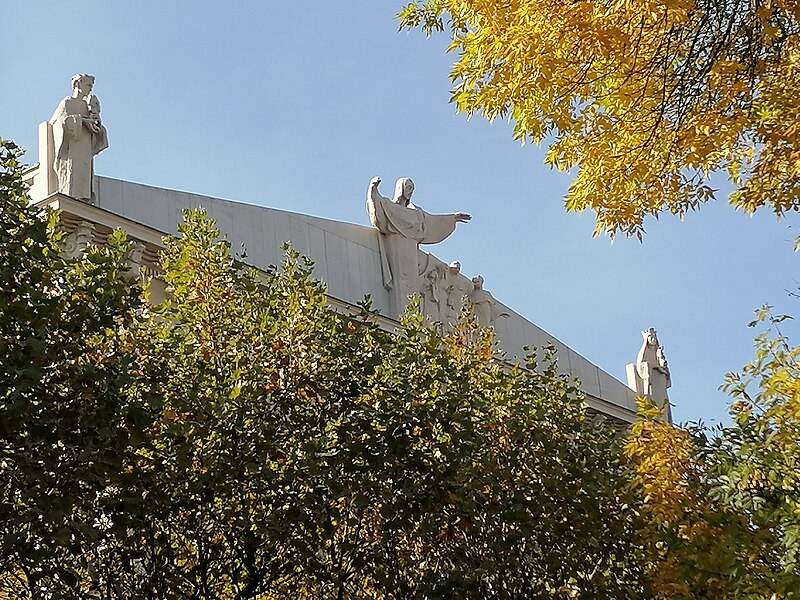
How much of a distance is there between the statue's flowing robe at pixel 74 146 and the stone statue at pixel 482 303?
8587mm

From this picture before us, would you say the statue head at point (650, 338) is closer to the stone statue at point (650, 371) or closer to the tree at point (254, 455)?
the stone statue at point (650, 371)

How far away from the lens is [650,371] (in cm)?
2808

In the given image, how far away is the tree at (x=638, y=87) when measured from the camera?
7316 mm

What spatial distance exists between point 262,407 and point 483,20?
365 cm

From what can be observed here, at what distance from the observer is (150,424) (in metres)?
8.29

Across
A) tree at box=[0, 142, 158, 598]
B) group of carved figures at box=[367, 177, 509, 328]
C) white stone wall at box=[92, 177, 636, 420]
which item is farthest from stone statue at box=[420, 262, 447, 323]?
tree at box=[0, 142, 158, 598]

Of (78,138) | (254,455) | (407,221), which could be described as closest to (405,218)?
(407,221)

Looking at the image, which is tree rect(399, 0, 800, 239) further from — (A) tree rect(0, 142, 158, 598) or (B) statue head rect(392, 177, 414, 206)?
(B) statue head rect(392, 177, 414, 206)

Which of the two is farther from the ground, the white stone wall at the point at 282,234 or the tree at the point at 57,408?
the white stone wall at the point at 282,234

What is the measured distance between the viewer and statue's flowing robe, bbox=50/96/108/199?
1617 centimetres

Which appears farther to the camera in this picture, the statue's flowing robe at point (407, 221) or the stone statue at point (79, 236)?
the statue's flowing robe at point (407, 221)

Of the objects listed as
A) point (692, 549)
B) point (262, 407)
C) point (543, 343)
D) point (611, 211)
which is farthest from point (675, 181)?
point (543, 343)

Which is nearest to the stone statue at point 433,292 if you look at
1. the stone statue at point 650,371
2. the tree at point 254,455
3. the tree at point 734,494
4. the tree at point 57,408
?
the stone statue at point 650,371

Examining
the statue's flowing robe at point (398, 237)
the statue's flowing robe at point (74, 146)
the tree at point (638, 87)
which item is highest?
the statue's flowing robe at point (398, 237)
